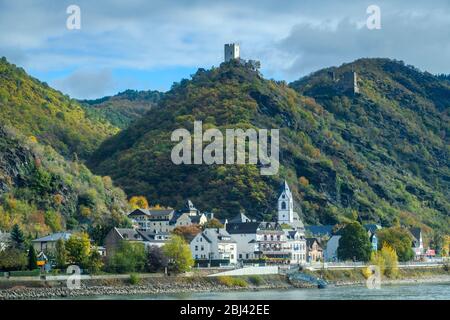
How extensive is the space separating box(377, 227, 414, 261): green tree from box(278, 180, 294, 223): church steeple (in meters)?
10.4

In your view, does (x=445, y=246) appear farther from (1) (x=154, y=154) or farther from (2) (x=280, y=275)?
(2) (x=280, y=275)

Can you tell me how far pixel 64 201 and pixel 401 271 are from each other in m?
32.1

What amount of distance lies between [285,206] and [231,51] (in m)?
57.5

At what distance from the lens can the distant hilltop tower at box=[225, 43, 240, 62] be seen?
186 m

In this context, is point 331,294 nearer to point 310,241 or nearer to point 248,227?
point 248,227

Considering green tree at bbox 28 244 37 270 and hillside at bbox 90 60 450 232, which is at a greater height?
hillside at bbox 90 60 450 232

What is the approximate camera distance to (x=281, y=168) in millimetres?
149625

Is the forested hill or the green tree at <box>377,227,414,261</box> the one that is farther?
the green tree at <box>377,227,414,261</box>

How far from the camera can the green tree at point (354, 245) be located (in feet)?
375

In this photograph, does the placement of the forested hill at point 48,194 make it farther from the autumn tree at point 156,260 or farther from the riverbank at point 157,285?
the riverbank at point 157,285

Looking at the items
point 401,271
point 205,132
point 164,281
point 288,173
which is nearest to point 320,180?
point 288,173

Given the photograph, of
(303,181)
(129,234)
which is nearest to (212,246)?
(129,234)

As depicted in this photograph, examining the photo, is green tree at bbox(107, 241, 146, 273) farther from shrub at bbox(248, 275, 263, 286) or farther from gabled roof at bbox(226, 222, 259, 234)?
gabled roof at bbox(226, 222, 259, 234)

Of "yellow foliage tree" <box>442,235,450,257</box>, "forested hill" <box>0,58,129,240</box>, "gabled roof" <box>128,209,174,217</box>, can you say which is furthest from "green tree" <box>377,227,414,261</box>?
"forested hill" <box>0,58,129,240</box>
